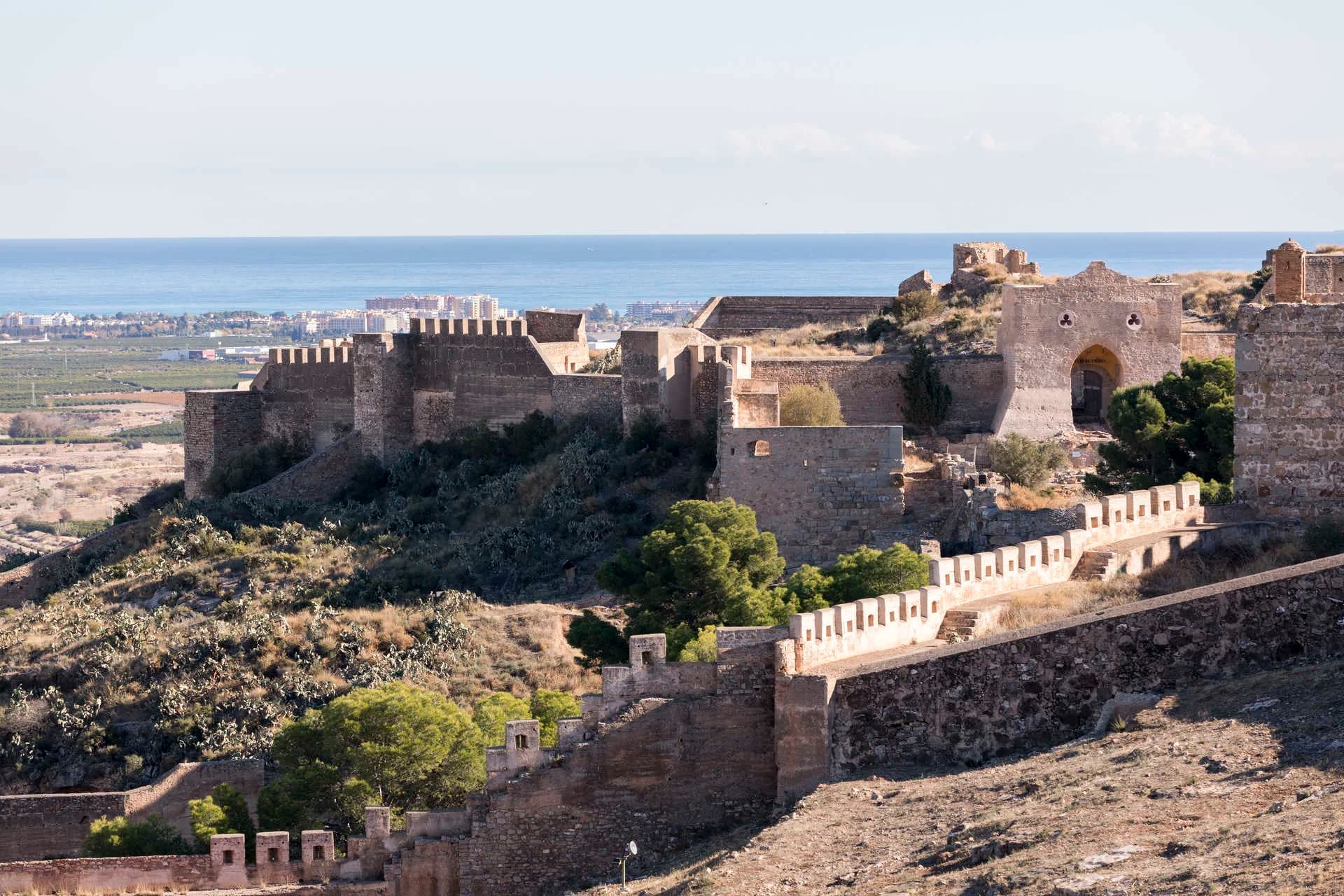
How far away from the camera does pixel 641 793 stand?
17.8 meters

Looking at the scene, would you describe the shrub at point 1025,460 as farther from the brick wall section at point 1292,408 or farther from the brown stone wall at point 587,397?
the brick wall section at point 1292,408

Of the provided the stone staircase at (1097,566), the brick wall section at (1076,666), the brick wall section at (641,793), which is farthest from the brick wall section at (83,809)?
Result: the brick wall section at (1076,666)

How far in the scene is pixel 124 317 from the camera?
18312cm

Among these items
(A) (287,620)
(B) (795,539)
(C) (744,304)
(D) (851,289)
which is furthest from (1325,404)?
(D) (851,289)

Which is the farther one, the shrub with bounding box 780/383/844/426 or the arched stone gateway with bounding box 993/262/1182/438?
the arched stone gateway with bounding box 993/262/1182/438

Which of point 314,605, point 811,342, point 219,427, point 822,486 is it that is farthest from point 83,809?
point 811,342

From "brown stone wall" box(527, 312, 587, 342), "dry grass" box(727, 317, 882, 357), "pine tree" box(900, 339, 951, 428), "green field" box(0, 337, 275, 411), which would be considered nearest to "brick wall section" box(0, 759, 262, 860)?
"pine tree" box(900, 339, 951, 428)

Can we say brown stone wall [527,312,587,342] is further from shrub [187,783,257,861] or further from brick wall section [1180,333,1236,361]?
shrub [187,783,257,861]

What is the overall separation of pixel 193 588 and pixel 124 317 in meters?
155

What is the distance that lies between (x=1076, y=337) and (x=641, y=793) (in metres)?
16.4

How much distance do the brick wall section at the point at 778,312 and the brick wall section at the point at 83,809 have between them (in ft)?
54.2

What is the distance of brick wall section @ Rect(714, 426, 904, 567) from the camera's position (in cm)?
2912

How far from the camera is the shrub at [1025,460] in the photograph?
29.3 metres

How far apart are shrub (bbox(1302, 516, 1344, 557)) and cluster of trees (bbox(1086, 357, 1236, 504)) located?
19.8 ft
